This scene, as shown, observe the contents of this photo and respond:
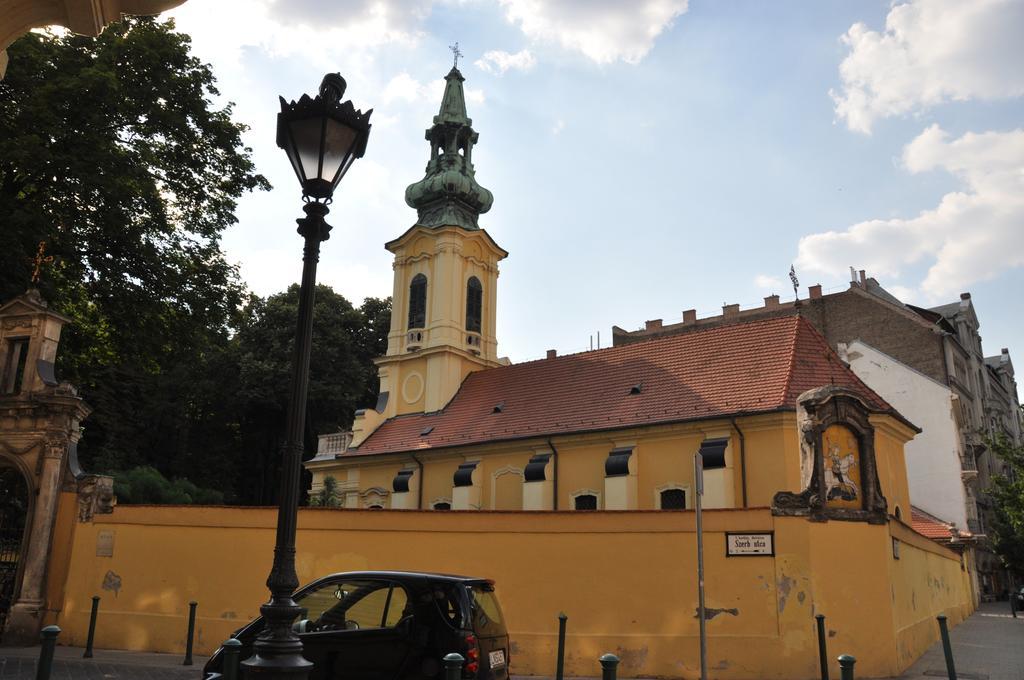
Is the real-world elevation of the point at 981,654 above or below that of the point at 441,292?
below

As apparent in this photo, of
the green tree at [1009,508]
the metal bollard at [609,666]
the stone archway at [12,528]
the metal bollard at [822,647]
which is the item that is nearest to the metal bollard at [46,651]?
the metal bollard at [609,666]

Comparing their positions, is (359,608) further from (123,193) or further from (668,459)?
(668,459)

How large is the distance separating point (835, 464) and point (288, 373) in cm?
3274

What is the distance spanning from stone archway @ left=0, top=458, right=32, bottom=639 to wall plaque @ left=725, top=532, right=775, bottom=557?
12575 mm

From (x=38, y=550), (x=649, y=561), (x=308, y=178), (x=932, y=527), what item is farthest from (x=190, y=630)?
(x=932, y=527)

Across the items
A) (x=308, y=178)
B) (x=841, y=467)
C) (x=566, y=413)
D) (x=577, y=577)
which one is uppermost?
(x=566, y=413)

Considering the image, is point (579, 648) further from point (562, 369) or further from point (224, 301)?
point (562, 369)

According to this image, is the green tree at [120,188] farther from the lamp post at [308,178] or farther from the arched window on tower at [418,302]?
the lamp post at [308,178]

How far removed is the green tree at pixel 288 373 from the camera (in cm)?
4294

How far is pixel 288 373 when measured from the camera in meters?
41.5

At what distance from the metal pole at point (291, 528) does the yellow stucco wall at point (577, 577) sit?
838 centimetres

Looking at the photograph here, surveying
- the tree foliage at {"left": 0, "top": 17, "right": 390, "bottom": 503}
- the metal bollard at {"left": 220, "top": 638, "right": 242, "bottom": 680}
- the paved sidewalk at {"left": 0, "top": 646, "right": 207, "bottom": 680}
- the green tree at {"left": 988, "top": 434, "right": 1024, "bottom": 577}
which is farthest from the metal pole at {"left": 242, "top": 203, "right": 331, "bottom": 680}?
the green tree at {"left": 988, "top": 434, "right": 1024, "bottom": 577}

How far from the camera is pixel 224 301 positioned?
22.1m

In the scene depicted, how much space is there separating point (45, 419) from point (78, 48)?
373 inches
